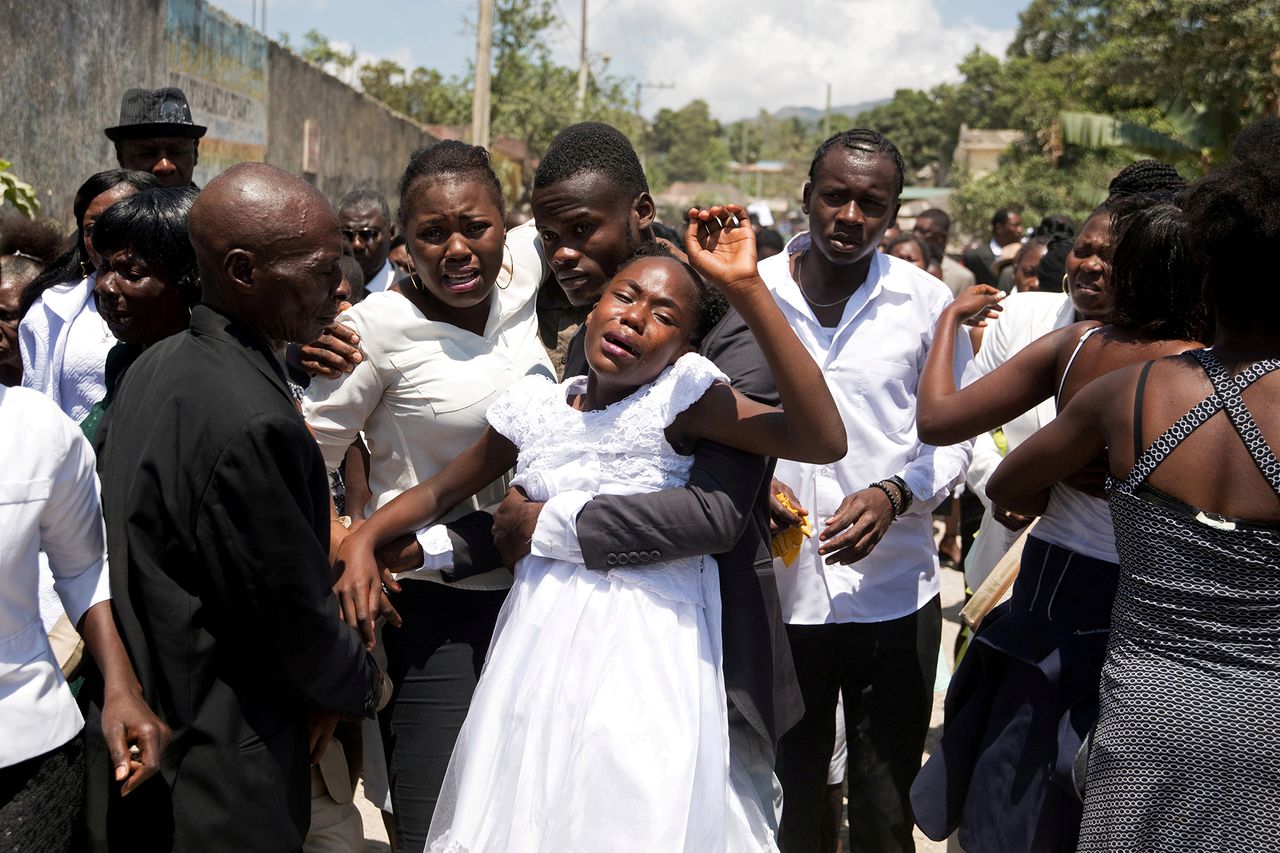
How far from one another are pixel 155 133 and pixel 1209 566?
4.19 meters

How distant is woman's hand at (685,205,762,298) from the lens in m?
2.29

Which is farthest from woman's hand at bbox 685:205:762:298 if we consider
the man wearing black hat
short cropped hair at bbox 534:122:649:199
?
the man wearing black hat

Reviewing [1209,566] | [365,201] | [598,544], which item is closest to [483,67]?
[365,201]

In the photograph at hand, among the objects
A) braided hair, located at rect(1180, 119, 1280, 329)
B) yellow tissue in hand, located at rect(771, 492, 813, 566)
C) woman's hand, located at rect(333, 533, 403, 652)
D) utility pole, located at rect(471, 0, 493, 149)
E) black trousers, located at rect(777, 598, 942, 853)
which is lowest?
black trousers, located at rect(777, 598, 942, 853)

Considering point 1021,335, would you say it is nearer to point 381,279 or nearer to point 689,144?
point 381,279

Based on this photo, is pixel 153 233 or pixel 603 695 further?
pixel 153 233

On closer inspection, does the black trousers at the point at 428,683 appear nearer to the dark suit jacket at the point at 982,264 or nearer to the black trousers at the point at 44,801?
the black trousers at the point at 44,801

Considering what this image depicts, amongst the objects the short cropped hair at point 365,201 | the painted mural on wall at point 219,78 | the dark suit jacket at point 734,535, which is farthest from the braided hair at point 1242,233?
the painted mural on wall at point 219,78

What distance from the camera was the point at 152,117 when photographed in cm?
472

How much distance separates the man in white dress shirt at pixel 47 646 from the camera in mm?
2043

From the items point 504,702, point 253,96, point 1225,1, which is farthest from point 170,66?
point 1225,1

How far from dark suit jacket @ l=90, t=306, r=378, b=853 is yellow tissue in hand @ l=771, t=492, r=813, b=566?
1.16 metres

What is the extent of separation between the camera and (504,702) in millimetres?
2416

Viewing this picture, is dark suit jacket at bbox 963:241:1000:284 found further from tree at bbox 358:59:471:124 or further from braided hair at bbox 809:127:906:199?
tree at bbox 358:59:471:124
